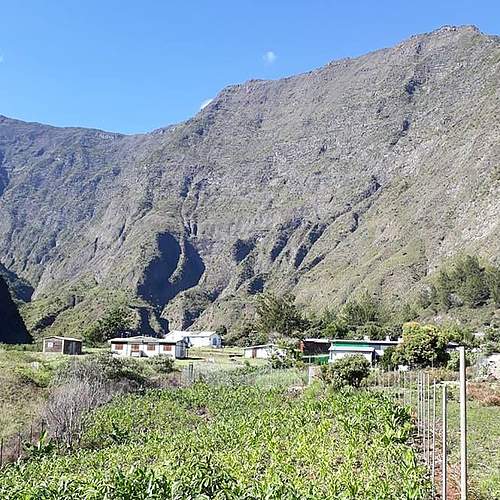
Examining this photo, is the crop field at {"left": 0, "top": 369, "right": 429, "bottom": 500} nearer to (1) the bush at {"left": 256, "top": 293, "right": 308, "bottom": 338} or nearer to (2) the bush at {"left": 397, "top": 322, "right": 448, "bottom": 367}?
(2) the bush at {"left": 397, "top": 322, "right": 448, "bottom": 367}

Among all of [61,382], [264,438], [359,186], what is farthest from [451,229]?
[264,438]

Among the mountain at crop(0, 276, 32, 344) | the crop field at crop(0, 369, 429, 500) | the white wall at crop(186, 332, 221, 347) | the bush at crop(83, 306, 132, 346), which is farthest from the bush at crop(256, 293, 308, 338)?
the crop field at crop(0, 369, 429, 500)

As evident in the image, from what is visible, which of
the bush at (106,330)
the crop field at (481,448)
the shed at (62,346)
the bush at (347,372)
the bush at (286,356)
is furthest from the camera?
the bush at (106,330)

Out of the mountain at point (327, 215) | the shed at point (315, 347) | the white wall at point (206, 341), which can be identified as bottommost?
the white wall at point (206, 341)

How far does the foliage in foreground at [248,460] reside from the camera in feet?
27.3

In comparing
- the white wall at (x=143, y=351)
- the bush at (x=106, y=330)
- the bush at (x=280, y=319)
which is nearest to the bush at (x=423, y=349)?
the white wall at (x=143, y=351)

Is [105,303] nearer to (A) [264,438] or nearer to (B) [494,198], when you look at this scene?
(B) [494,198]

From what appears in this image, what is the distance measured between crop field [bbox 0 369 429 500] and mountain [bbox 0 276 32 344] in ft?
207

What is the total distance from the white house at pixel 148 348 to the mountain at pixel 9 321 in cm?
2079

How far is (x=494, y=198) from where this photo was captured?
89312 mm

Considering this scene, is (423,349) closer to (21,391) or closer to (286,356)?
(286,356)

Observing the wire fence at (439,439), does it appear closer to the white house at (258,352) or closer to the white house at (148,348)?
the white house at (258,352)

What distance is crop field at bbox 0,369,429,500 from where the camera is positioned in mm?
8328

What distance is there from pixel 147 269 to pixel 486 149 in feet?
282
